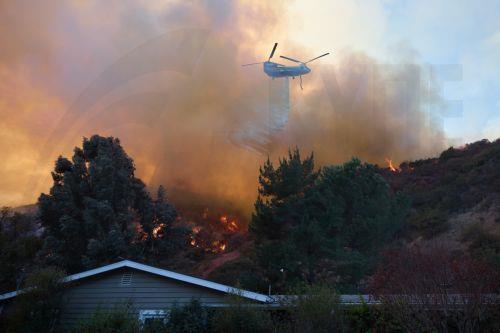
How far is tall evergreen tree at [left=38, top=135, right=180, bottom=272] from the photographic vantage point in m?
34.1

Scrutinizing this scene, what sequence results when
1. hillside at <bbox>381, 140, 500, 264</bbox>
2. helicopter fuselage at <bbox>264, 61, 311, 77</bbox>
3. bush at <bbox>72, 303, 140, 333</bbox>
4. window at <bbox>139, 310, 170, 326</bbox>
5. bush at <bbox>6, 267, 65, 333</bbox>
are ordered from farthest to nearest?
helicopter fuselage at <bbox>264, 61, 311, 77</bbox>
hillside at <bbox>381, 140, 500, 264</bbox>
bush at <bbox>6, 267, 65, 333</bbox>
window at <bbox>139, 310, 170, 326</bbox>
bush at <bbox>72, 303, 140, 333</bbox>

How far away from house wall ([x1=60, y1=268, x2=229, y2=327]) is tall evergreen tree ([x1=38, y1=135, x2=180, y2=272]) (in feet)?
41.1

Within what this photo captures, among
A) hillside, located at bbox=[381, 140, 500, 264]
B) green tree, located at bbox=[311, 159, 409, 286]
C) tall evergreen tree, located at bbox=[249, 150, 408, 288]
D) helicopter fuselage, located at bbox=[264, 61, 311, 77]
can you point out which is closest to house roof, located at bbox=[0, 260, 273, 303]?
tall evergreen tree, located at bbox=[249, 150, 408, 288]

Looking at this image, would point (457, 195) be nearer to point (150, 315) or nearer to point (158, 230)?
point (158, 230)

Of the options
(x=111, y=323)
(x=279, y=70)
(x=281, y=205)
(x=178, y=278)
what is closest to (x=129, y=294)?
(x=178, y=278)

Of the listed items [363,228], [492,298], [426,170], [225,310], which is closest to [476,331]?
[492,298]

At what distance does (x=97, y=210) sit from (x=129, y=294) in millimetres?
16697

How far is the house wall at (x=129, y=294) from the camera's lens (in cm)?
1936

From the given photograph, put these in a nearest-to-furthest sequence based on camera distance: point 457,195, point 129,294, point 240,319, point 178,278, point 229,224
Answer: point 240,319 < point 178,278 < point 129,294 < point 457,195 < point 229,224

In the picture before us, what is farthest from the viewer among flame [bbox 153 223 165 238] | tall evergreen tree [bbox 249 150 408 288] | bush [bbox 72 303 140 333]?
flame [bbox 153 223 165 238]

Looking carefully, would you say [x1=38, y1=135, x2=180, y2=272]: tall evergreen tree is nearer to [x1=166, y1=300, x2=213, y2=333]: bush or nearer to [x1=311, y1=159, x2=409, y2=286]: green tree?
[x1=311, y1=159, x2=409, y2=286]: green tree

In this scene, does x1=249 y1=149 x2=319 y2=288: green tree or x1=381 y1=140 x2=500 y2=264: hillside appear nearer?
x1=249 y1=149 x2=319 y2=288: green tree

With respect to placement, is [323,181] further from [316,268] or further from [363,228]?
[316,268]

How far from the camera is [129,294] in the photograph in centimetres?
1984
